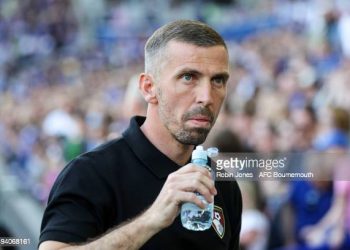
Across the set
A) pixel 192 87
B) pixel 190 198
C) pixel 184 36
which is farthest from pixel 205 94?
pixel 190 198

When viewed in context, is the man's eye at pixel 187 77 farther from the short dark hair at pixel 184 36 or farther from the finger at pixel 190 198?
the finger at pixel 190 198

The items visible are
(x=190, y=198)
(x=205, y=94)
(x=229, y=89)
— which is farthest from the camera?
(x=229, y=89)

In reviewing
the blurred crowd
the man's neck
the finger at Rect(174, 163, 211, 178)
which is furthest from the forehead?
the blurred crowd

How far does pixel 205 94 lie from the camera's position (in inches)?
92.8

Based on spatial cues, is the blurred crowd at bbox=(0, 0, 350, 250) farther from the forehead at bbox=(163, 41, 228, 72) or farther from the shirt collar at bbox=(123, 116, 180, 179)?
the forehead at bbox=(163, 41, 228, 72)

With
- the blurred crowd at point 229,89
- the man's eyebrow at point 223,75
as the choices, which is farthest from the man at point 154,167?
the blurred crowd at point 229,89

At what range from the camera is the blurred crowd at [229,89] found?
15.5ft

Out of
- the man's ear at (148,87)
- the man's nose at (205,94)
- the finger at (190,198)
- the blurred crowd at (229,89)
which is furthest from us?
the blurred crowd at (229,89)

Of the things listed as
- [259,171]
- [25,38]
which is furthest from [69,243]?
[25,38]

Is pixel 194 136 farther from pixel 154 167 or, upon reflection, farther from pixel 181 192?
pixel 181 192

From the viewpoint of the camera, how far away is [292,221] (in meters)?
4.75

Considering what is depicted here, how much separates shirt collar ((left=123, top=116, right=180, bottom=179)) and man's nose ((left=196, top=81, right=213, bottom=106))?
26cm

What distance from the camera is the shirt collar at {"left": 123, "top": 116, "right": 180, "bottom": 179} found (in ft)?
8.25

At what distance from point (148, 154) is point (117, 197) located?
0.20m
